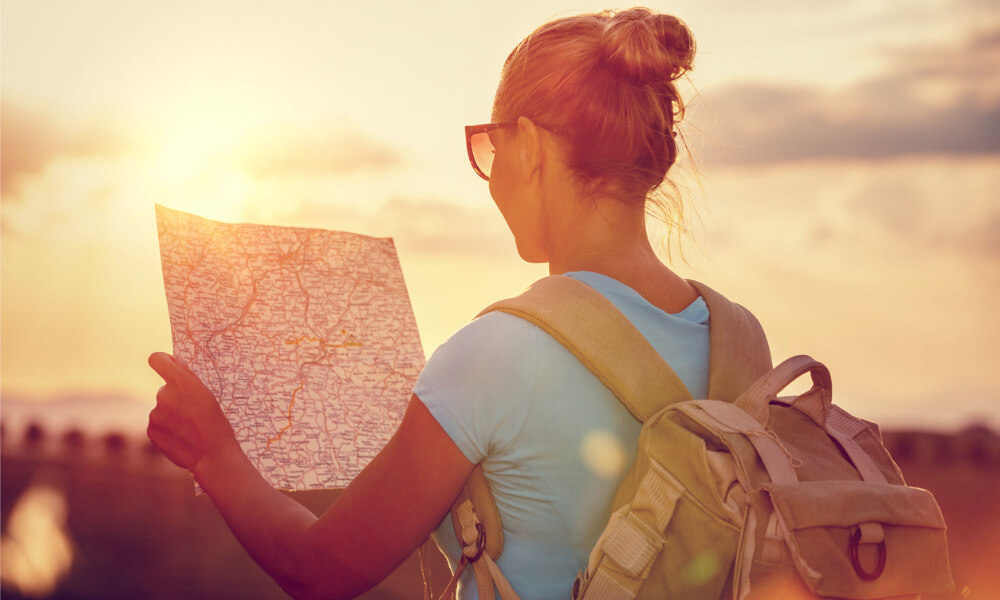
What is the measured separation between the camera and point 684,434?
173 centimetres

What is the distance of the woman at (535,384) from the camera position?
1764 mm

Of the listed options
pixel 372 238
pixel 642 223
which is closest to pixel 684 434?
pixel 642 223

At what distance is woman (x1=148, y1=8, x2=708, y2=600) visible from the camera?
176 cm

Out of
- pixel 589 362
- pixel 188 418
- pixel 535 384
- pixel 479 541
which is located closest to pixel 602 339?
pixel 589 362

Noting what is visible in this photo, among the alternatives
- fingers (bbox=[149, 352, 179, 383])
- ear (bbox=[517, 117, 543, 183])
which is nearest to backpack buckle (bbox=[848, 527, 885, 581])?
ear (bbox=[517, 117, 543, 183])

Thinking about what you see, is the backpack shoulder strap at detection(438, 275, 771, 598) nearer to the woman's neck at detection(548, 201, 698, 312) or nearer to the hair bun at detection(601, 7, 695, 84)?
the woman's neck at detection(548, 201, 698, 312)

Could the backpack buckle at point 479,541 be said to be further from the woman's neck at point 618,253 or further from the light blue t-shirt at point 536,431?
the woman's neck at point 618,253

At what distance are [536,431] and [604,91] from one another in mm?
801

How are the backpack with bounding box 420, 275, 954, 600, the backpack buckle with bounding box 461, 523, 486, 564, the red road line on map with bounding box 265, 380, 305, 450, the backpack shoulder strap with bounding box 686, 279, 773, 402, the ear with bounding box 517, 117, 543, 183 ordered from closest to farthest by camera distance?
the backpack with bounding box 420, 275, 954, 600 < the backpack buckle with bounding box 461, 523, 486, 564 < the backpack shoulder strap with bounding box 686, 279, 773, 402 < the ear with bounding box 517, 117, 543, 183 < the red road line on map with bounding box 265, 380, 305, 450

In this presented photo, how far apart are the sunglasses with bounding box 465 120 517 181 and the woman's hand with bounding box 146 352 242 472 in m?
0.91

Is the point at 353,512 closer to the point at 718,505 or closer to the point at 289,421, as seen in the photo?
the point at 289,421

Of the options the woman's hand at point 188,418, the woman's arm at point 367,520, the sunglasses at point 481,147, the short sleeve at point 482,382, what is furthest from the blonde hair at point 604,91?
the woman's hand at point 188,418

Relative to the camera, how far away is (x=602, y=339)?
179 centimetres

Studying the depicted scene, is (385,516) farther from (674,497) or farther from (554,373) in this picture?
(674,497)
